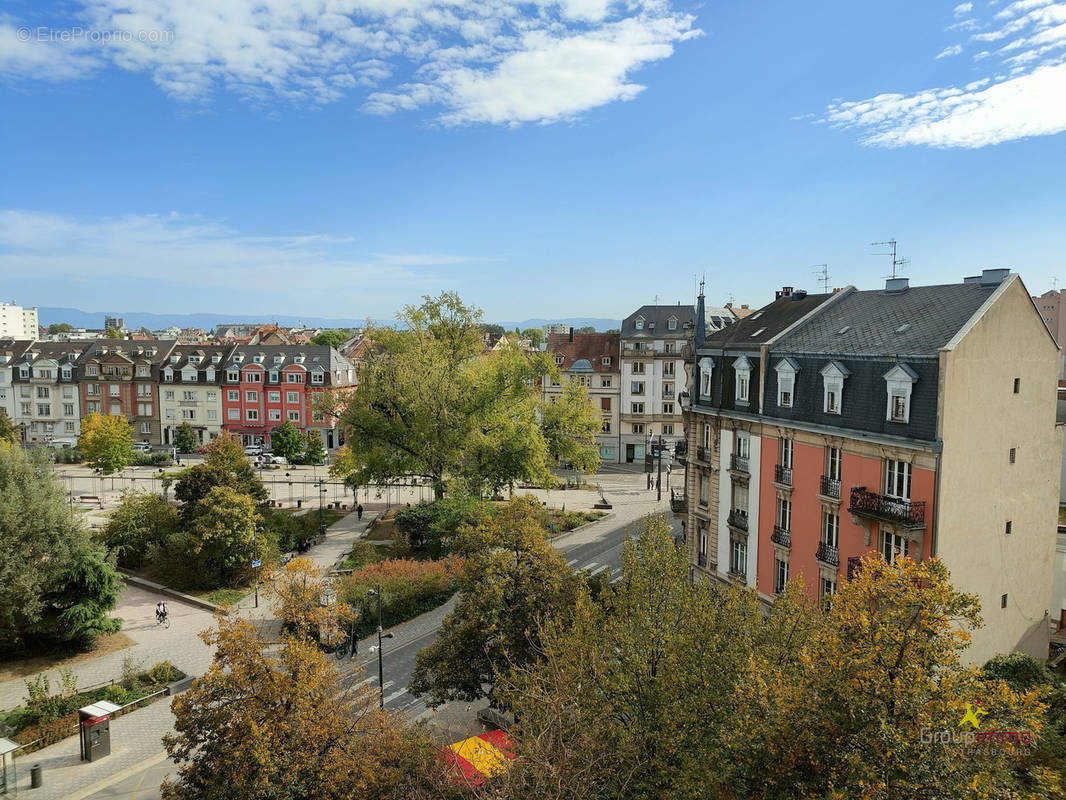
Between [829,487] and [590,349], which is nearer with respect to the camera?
[829,487]

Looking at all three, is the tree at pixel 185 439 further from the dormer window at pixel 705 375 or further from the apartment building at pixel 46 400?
the dormer window at pixel 705 375

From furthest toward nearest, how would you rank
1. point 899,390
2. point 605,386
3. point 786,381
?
point 605,386 → point 786,381 → point 899,390

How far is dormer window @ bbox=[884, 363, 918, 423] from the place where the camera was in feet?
72.5

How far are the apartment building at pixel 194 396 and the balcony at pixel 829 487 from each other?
67788 mm

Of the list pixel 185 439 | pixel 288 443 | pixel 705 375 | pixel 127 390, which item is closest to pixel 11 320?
pixel 127 390

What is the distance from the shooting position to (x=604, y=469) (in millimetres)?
68438

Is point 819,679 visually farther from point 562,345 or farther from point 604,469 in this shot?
point 562,345

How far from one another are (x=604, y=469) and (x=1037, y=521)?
148ft

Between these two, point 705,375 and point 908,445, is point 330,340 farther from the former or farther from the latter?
point 908,445

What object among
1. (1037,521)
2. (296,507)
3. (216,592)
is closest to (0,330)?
(296,507)

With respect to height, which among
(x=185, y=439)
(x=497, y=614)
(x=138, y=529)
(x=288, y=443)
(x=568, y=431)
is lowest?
(x=138, y=529)

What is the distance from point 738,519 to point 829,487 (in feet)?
17.5

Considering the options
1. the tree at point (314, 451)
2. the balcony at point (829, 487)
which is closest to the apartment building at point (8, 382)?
the tree at point (314, 451)

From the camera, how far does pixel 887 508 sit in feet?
74.7
